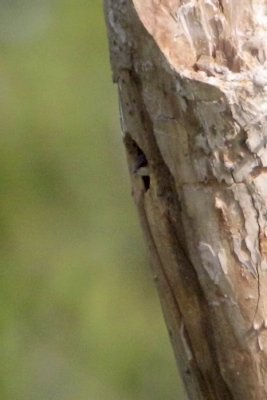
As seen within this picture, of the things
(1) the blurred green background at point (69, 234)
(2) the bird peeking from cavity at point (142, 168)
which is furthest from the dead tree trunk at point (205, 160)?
(1) the blurred green background at point (69, 234)

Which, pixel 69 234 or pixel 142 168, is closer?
pixel 142 168

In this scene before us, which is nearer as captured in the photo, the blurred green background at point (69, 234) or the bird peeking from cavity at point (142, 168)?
the bird peeking from cavity at point (142, 168)

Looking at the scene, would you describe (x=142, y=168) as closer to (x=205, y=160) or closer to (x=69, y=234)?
(x=205, y=160)

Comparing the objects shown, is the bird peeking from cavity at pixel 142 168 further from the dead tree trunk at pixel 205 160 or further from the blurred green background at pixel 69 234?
the blurred green background at pixel 69 234

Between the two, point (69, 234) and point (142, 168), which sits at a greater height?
point (142, 168)

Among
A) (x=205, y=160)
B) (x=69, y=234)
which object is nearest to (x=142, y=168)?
(x=205, y=160)

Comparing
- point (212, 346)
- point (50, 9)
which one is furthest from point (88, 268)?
point (212, 346)

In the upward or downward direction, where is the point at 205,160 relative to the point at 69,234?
upward
